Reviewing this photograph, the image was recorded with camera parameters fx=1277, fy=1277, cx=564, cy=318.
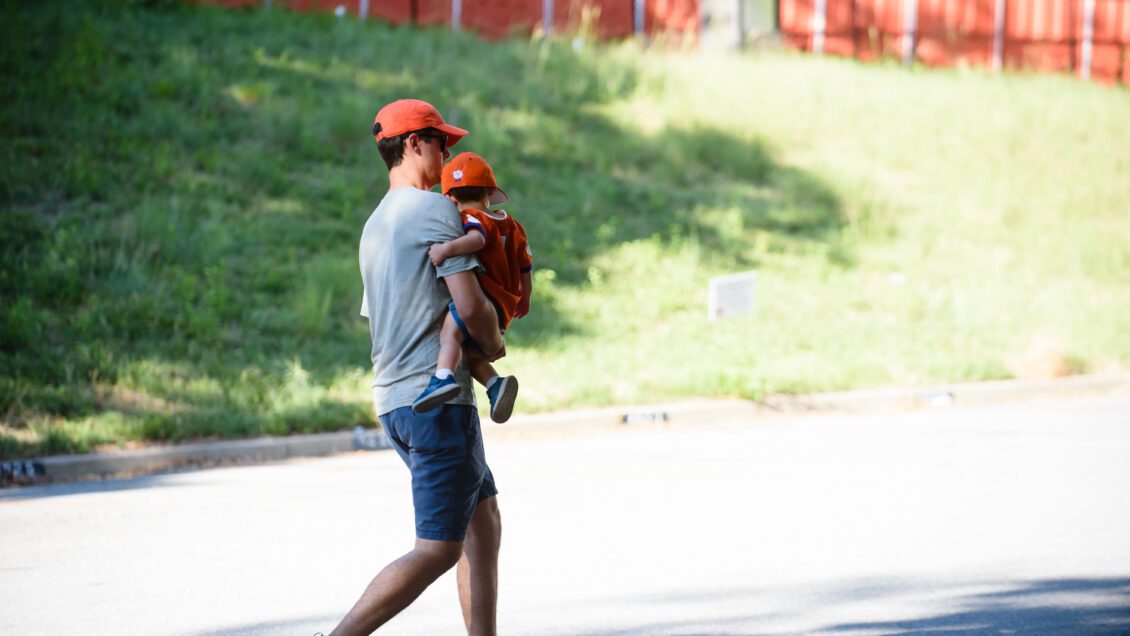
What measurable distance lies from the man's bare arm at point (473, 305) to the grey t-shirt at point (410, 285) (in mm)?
33

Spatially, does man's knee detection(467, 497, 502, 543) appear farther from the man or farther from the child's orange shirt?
the child's orange shirt

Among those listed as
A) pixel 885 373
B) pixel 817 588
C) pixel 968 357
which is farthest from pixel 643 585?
pixel 968 357

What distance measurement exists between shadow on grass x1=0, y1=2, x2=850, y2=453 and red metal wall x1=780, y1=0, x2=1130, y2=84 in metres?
6.40

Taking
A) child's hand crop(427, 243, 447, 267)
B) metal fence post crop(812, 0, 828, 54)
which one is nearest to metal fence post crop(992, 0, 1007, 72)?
metal fence post crop(812, 0, 828, 54)

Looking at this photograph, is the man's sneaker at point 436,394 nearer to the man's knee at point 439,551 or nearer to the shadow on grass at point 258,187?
the man's knee at point 439,551

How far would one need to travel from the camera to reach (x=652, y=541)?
730 cm

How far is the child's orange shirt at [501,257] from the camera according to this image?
4.21 meters

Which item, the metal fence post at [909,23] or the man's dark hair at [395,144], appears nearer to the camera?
the man's dark hair at [395,144]

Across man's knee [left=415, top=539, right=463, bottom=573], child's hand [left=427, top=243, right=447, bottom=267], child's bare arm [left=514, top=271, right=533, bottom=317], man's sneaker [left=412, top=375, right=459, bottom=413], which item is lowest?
man's knee [left=415, top=539, right=463, bottom=573]

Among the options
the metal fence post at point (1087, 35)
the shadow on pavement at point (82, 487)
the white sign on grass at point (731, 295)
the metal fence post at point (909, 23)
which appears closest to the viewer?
the shadow on pavement at point (82, 487)

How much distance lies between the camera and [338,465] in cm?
982

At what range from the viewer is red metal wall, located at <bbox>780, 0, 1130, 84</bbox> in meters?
25.2

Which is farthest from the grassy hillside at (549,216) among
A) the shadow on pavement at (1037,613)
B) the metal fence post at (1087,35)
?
the shadow on pavement at (1037,613)

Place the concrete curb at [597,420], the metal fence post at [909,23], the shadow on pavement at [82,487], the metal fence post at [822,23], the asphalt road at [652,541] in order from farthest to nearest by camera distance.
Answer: the metal fence post at [909,23]
the metal fence post at [822,23]
the concrete curb at [597,420]
the shadow on pavement at [82,487]
the asphalt road at [652,541]
